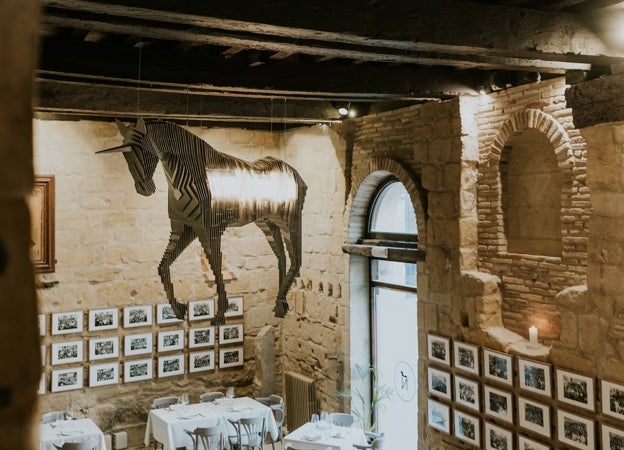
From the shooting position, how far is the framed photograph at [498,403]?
5512 mm

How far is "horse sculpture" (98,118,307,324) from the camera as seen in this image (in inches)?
176

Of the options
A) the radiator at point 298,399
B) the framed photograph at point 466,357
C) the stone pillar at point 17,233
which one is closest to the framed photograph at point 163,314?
the radiator at point 298,399

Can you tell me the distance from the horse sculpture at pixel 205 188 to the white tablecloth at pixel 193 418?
246 centimetres

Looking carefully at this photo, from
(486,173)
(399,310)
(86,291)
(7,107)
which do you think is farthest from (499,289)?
(7,107)

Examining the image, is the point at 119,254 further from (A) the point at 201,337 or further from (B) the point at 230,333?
(B) the point at 230,333

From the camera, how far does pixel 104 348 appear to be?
25.7ft

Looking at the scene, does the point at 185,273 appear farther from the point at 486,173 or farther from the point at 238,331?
the point at 486,173

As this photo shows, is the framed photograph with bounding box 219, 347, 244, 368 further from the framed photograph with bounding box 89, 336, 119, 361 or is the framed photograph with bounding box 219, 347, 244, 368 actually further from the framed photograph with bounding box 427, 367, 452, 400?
the framed photograph with bounding box 427, 367, 452, 400

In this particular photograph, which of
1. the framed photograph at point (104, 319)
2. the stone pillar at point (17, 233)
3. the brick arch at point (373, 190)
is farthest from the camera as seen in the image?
the framed photograph at point (104, 319)

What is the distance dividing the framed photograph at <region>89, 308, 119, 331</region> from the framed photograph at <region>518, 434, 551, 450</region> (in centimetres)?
487

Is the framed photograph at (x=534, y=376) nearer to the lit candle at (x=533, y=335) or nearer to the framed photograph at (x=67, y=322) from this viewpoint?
the lit candle at (x=533, y=335)

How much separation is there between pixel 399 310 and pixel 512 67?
3.44 meters

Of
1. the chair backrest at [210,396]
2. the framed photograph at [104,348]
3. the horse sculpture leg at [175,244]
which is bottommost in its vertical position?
the chair backrest at [210,396]

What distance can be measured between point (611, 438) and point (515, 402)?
956 millimetres
